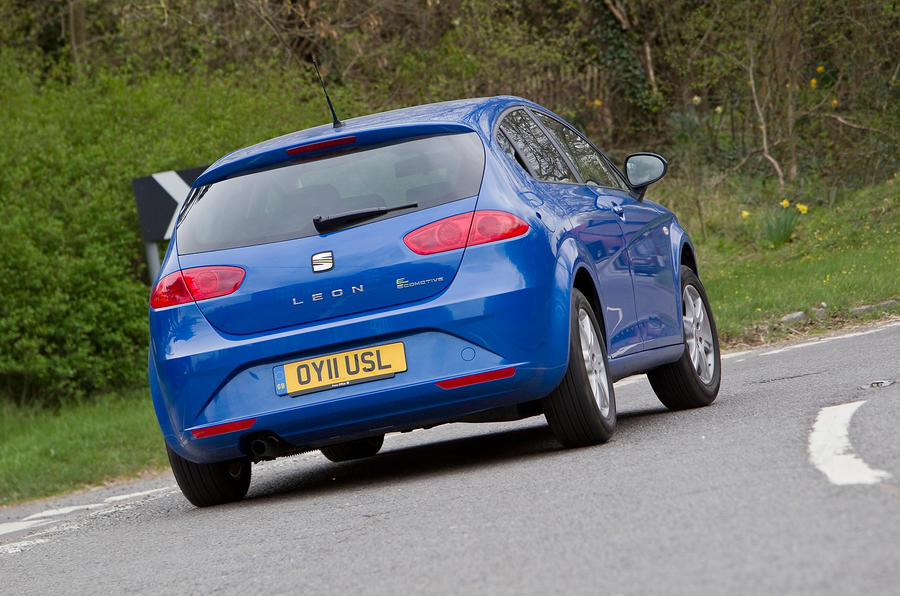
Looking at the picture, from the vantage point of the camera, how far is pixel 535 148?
7098 mm

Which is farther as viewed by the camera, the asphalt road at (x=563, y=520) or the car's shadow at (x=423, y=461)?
the car's shadow at (x=423, y=461)

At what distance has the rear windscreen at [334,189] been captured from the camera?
6316mm

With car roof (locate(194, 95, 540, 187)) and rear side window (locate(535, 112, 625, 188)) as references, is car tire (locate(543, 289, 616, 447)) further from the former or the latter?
rear side window (locate(535, 112, 625, 188))

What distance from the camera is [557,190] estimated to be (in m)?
6.82

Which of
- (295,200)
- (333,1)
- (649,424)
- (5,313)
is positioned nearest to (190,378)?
(295,200)

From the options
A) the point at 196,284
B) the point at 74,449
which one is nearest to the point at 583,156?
the point at 196,284

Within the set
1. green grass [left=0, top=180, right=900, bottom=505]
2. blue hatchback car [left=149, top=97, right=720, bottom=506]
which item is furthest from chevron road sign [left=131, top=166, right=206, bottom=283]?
blue hatchback car [left=149, top=97, right=720, bottom=506]

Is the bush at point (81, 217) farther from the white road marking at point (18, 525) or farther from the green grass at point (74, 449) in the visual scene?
the white road marking at point (18, 525)

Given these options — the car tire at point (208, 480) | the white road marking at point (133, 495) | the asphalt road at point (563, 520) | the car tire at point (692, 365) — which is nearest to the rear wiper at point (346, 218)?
the asphalt road at point (563, 520)

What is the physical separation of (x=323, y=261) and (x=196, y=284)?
616 mm

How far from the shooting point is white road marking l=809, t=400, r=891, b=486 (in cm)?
468

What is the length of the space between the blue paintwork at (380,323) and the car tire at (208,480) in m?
0.32

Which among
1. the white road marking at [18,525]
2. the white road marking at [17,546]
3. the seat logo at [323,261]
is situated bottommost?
the white road marking at [18,525]

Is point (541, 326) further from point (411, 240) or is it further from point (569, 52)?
point (569, 52)
